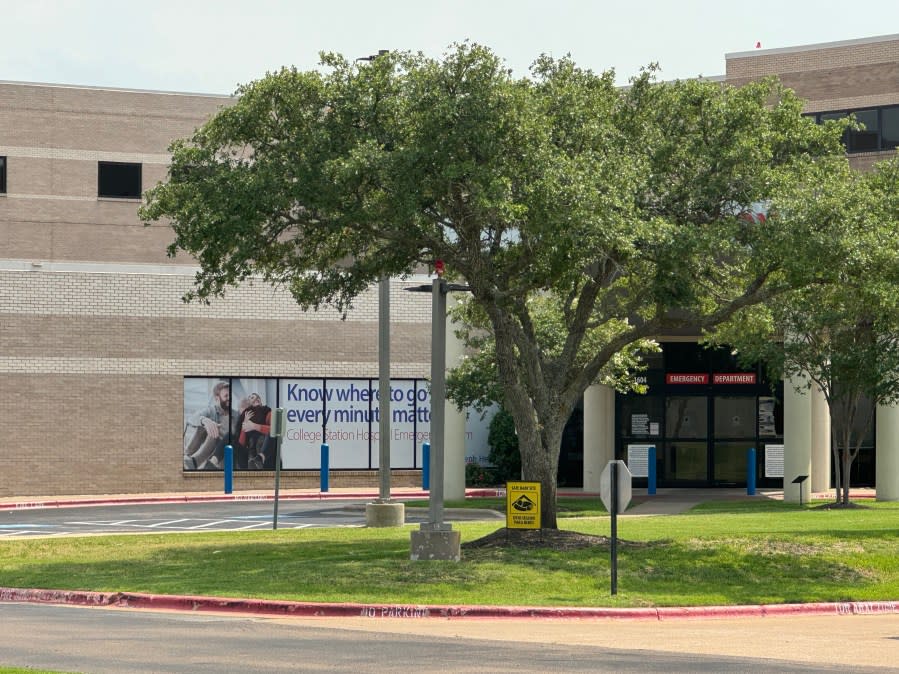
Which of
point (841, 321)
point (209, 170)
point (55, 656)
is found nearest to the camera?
point (55, 656)

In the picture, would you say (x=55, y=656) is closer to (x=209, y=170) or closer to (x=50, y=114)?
(x=209, y=170)

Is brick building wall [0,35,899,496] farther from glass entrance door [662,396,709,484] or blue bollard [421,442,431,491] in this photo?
glass entrance door [662,396,709,484]

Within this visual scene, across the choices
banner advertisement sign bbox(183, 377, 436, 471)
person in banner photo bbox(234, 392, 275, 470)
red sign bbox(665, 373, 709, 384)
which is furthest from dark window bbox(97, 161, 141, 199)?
red sign bbox(665, 373, 709, 384)

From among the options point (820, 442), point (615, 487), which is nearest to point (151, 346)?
point (820, 442)

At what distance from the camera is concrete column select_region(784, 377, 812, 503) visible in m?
37.4

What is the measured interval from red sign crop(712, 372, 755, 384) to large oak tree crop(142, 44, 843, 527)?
2046cm

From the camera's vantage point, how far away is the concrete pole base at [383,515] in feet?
90.3

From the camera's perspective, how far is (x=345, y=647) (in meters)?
13.9

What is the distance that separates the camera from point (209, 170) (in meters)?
21.4

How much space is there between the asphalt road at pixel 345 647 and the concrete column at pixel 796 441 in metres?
20.7

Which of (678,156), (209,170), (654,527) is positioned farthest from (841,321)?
(209,170)

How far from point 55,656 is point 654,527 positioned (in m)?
15.2

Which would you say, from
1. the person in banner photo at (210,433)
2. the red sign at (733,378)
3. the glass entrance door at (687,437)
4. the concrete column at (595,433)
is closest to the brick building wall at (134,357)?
the person in banner photo at (210,433)

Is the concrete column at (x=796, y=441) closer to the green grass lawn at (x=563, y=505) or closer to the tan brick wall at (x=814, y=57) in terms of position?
the green grass lawn at (x=563, y=505)
